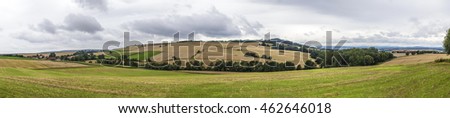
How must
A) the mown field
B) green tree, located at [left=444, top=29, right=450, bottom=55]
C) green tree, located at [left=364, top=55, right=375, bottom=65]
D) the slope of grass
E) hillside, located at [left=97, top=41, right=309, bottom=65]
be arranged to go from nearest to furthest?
the mown field
the slope of grass
hillside, located at [left=97, top=41, right=309, bottom=65]
green tree, located at [left=364, top=55, right=375, bottom=65]
green tree, located at [left=444, top=29, right=450, bottom=55]

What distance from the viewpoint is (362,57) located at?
197 ft

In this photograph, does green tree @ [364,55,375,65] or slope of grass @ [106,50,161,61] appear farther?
green tree @ [364,55,375,65]

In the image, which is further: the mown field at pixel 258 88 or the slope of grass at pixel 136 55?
the slope of grass at pixel 136 55

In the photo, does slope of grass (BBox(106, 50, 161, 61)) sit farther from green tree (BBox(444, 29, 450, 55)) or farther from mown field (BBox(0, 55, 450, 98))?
green tree (BBox(444, 29, 450, 55))

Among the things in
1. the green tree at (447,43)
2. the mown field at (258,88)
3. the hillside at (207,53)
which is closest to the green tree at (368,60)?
the hillside at (207,53)

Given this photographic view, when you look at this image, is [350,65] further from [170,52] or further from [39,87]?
[39,87]

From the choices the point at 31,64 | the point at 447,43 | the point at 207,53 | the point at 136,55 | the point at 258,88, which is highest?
the point at 447,43

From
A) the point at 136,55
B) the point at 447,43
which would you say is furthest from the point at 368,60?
the point at 136,55

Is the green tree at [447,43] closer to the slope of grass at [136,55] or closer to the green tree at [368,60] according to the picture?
the green tree at [368,60]

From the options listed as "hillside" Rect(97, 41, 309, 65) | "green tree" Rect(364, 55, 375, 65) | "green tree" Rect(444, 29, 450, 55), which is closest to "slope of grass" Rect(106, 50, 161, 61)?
"hillside" Rect(97, 41, 309, 65)

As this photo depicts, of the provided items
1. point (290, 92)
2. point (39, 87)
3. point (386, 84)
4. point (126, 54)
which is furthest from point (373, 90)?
point (126, 54)

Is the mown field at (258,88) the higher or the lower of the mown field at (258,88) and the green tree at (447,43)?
the lower

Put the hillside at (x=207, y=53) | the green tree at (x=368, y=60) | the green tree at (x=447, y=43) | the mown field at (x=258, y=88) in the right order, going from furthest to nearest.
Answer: the green tree at (x=447, y=43), the green tree at (x=368, y=60), the hillside at (x=207, y=53), the mown field at (x=258, y=88)

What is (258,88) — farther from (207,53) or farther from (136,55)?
(207,53)
